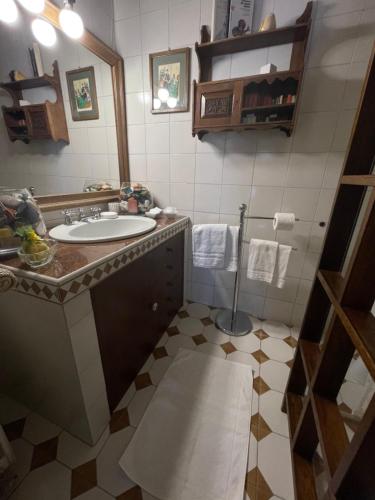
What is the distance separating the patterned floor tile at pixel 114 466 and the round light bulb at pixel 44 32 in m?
1.96

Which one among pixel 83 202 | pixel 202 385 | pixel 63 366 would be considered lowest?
pixel 202 385

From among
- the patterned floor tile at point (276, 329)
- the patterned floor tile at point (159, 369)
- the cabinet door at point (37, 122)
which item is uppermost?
the cabinet door at point (37, 122)

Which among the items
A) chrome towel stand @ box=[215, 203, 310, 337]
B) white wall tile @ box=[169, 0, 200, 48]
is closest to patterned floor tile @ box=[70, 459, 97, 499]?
chrome towel stand @ box=[215, 203, 310, 337]

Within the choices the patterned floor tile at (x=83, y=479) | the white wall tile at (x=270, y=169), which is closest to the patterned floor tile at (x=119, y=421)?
the patterned floor tile at (x=83, y=479)

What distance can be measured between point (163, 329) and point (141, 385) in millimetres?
417

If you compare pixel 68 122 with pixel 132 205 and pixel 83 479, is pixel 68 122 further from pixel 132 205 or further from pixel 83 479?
pixel 83 479

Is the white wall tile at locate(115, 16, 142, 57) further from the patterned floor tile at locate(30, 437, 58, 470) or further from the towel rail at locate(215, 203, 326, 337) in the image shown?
the patterned floor tile at locate(30, 437, 58, 470)

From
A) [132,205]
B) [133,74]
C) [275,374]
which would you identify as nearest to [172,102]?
[133,74]

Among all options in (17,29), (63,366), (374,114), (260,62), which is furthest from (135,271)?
(260,62)

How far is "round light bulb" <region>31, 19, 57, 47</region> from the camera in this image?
0.98 metres

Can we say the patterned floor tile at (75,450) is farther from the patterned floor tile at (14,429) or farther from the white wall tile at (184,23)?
the white wall tile at (184,23)

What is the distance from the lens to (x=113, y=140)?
153cm

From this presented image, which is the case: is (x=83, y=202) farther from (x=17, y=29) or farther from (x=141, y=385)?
(x=141, y=385)

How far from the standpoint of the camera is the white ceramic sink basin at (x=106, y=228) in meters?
1.05
